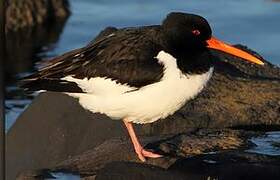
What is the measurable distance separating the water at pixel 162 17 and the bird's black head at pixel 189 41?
5902mm

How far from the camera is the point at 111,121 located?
7.86 metres

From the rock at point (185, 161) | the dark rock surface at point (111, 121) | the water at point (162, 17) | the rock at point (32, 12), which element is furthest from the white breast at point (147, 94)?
the rock at point (32, 12)

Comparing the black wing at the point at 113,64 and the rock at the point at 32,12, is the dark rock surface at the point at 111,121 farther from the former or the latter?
the rock at the point at 32,12

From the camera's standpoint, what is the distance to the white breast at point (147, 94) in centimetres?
653

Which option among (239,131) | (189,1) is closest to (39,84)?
→ (239,131)

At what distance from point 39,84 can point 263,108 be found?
2056mm

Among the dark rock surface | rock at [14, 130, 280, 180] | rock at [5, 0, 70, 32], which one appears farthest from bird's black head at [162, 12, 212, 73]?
rock at [5, 0, 70, 32]

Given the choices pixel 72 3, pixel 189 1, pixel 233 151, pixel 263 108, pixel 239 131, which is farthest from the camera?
pixel 72 3

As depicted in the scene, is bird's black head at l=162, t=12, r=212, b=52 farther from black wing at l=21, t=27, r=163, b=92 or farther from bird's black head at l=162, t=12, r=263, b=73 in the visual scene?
black wing at l=21, t=27, r=163, b=92

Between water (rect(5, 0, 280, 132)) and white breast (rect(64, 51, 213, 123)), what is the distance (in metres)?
6.09

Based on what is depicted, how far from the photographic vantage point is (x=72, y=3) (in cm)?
1622

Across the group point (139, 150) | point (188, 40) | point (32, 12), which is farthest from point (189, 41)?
point (32, 12)

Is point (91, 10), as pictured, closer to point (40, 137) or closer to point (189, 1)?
point (189, 1)

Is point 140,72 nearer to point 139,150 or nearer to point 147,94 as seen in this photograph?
point 147,94
